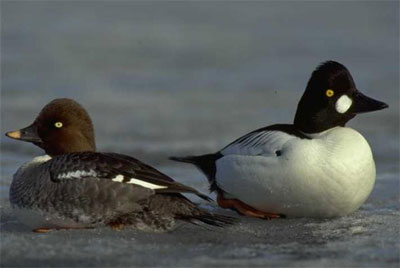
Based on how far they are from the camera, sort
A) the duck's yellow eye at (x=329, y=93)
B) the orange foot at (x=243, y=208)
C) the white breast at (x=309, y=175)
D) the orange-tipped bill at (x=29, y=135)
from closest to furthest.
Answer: the white breast at (x=309, y=175) → the orange-tipped bill at (x=29, y=135) → the orange foot at (x=243, y=208) → the duck's yellow eye at (x=329, y=93)

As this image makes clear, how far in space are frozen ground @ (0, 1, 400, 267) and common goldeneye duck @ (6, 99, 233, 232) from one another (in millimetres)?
102

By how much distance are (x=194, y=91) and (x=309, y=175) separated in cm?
456

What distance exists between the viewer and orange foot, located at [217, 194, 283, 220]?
5913 mm

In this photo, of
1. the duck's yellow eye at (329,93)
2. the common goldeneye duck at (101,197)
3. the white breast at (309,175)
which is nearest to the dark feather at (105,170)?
the common goldeneye duck at (101,197)

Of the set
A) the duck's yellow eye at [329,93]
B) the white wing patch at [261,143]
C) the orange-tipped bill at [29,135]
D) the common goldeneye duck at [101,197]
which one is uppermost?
the duck's yellow eye at [329,93]

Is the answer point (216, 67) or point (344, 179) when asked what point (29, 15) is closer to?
point (216, 67)

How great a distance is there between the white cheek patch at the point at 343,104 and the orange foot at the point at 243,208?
0.81 m

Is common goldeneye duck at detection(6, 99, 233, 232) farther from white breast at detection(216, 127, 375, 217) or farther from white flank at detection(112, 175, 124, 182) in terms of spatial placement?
white breast at detection(216, 127, 375, 217)

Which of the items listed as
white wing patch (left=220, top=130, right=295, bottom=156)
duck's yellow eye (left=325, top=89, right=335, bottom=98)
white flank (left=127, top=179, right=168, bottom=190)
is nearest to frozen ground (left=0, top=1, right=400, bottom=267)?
white flank (left=127, top=179, right=168, bottom=190)

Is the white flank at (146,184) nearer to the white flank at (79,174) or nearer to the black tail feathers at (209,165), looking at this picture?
the white flank at (79,174)

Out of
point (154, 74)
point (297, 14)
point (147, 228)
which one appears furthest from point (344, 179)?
point (297, 14)

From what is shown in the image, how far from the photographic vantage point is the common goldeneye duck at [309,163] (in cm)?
568

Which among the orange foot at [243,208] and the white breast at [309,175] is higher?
the white breast at [309,175]

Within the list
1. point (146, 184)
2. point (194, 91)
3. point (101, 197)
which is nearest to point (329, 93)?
point (146, 184)
